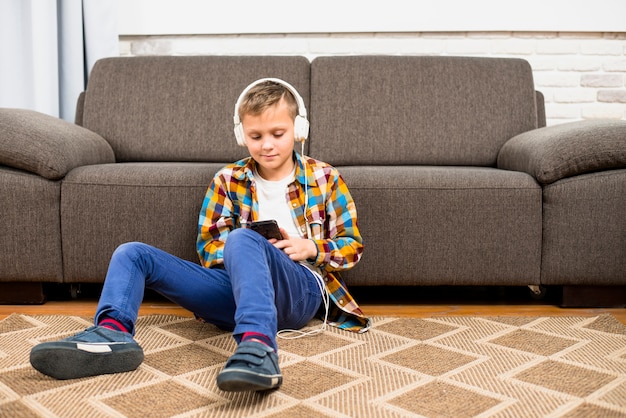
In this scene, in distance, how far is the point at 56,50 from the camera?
2533 mm

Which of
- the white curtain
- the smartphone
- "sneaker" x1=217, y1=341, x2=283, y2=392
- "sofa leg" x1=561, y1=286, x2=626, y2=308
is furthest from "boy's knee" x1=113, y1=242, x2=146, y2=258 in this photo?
the white curtain

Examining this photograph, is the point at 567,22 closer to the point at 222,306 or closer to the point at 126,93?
the point at 126,93

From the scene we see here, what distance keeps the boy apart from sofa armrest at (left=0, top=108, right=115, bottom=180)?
511mm

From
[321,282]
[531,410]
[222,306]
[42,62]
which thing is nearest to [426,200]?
[321,282]

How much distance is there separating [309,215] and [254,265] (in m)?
0.32

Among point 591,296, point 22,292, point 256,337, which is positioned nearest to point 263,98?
point 256,337

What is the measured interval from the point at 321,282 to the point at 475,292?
77 cm

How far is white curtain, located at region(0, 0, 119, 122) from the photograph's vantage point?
99.6 inches

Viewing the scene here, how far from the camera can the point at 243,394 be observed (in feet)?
3.45

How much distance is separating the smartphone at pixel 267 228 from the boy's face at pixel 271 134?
0.15 meters

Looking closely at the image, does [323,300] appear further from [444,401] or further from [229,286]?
[444,401]

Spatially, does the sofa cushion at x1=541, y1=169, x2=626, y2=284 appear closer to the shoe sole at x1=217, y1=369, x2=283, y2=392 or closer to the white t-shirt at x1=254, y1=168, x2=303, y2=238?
the white t-shirt at x1=254, y1=168, x2=303, y2=238

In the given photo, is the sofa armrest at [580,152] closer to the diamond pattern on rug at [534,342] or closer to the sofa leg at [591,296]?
the sofa leg at [591,296]

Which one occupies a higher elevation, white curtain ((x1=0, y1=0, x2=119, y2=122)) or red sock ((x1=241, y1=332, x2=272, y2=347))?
white curtain ((x1=0, y1=0, x2=119, y2=122))
